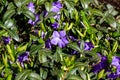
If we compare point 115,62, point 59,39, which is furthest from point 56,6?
point 115,62

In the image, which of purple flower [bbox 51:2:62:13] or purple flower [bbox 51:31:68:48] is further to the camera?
purple flower [bbox 51:2:62:13]

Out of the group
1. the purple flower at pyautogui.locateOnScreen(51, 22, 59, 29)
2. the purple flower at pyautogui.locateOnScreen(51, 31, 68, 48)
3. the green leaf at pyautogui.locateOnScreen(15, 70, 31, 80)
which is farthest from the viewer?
the purple flower at pyautogui.locateOnScreen(51, 22, 59, 29)

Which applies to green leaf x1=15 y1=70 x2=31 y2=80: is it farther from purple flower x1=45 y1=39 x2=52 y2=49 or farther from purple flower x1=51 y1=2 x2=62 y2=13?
purple flower x1=51 y1=2 x2=62 y2=13

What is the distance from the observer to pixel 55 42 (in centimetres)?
216

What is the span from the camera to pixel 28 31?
2330 mm

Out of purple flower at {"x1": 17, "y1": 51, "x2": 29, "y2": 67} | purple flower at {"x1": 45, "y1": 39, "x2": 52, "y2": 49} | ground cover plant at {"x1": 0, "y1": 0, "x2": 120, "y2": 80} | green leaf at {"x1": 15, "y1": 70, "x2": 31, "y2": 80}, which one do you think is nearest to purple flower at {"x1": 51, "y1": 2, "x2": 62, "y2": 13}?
ground cover plant at {"x1": 0, "y1": 0, "x2": 120, "y2": 80}

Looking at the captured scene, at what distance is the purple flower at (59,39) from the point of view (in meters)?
2.15

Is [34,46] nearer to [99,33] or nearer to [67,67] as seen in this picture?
[67,67]

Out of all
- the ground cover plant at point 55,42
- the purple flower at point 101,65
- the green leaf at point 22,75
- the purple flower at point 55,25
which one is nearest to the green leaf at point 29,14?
the ground cover plant at point 55,42

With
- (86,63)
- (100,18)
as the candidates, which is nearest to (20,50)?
(86,63)

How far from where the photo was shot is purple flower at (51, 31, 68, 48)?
2.15 m

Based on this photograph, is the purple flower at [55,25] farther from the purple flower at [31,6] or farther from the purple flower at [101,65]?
the purple flower at [101,65]

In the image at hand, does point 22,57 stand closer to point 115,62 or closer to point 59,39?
point 59,39

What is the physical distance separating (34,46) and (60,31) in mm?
A: 187
